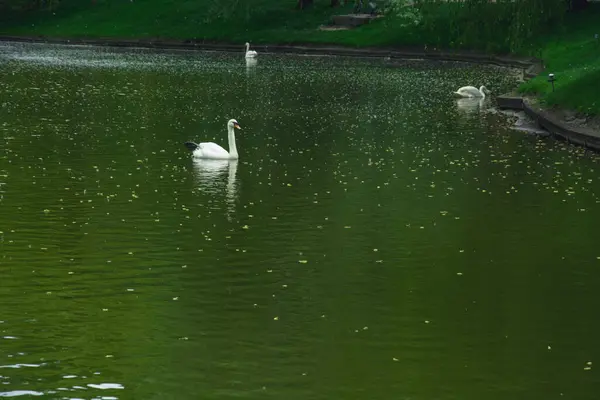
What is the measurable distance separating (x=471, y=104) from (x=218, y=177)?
25297 millimetres

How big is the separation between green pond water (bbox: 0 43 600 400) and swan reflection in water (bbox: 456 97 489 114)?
5.98 meters

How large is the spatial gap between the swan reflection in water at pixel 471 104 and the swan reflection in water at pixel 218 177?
1994cm

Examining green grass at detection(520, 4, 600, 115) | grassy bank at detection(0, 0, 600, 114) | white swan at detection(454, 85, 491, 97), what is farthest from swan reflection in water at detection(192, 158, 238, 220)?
grassy bank at detection(0, 0, 600, 114)

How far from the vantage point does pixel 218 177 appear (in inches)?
1407

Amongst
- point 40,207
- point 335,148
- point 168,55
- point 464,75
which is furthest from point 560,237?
point 168,55

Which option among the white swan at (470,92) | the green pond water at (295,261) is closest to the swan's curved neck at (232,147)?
the green pond water at (295,261)

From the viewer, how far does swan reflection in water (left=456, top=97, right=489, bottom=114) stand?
56.5 m

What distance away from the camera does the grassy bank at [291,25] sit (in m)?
79.8

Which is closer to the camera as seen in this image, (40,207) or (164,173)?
(40,207)

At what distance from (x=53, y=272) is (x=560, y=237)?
1115 cm

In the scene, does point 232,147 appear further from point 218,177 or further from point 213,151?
point 218,177

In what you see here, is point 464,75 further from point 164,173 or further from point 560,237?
point 560,237

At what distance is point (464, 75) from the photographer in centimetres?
7488

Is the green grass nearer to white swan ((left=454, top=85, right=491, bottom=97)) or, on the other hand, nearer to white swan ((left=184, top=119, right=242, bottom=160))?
white swan ((left=454, top=85, right=491, bottom=97))
